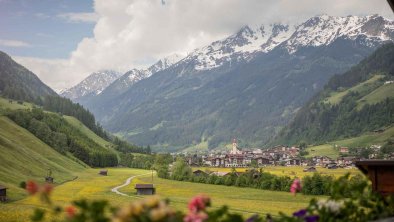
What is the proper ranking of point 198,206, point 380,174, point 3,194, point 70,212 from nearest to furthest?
point 70,212
point 198,206
point 380,174
point 3,194

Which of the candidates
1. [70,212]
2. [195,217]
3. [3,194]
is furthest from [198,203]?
[3,194]

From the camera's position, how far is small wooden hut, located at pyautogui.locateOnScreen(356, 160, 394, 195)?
1065 cm

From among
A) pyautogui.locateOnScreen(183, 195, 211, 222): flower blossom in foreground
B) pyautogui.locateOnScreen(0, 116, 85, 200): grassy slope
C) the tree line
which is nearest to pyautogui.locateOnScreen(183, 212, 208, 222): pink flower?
pyautogui.locateOnScreen(183, 195, 211, 222): flower blossom in foreground

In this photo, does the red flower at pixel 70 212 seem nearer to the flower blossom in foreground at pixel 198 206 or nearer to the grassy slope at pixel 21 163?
the flower blossom in foreground at pixel 198 206

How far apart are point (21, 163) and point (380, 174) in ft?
373

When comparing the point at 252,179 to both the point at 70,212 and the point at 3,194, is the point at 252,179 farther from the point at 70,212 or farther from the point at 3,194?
the point at 70,212

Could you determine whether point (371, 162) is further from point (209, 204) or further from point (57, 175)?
point (57, 175)

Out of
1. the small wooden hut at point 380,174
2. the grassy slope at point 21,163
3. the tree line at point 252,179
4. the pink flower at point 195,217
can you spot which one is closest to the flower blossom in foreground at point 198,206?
the pink flower at point 195,217

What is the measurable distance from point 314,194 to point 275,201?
46.9 ft

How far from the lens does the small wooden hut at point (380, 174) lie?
419 inches

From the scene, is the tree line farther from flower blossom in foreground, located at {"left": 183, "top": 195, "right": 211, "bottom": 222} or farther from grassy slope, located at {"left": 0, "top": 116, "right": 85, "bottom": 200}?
flower blossom in foreground, located at {"left": 183, "top": 195, "right": 211, "bottom": 222}

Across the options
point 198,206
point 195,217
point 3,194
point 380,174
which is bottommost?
point 3,194

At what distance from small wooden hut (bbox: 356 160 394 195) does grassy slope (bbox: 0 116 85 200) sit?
238 feet

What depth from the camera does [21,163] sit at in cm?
11419
